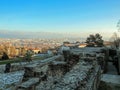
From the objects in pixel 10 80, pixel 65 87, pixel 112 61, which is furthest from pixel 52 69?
pixel 112 61

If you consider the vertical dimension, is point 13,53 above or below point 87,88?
below

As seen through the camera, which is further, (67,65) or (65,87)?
(67,65)

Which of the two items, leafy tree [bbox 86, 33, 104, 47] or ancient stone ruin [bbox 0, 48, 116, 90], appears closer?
ancient stone ruin [bbox 0, 48, 116, 90]

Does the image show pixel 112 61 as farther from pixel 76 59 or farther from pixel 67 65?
pixel 67 65

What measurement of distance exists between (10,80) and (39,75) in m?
6.43

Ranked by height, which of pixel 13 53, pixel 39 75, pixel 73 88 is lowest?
pixel 13 53

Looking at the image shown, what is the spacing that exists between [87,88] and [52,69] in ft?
15.7

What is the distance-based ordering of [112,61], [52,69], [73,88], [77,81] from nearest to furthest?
[73,88], [77,81], [52,69], [112,61]

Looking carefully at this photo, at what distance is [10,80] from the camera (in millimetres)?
17203

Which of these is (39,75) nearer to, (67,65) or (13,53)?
(67,65)

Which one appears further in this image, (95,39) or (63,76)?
(95,39)

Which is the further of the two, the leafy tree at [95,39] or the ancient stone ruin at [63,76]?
the leafy tree at [95,39]

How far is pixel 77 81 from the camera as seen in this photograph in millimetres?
6789

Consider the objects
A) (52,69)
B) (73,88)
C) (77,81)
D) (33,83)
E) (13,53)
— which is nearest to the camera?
(73,88)
